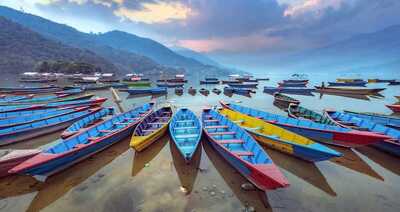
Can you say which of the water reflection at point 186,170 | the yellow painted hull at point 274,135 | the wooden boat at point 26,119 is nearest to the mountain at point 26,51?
the wooden boat at point 26,119

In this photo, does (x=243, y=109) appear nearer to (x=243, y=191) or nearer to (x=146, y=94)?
(x=243, y=191)

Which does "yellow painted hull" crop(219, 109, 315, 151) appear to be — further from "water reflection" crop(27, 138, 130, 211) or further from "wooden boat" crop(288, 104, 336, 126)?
"water reflection" crop(27, 138, 130, 211)

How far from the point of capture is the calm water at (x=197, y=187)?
787 cm

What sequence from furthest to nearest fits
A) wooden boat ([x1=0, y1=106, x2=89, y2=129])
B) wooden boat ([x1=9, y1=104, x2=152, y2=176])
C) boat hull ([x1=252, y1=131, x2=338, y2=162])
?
1. wooden boat ([x1=0, y1=106, x2=89, y2=129])
2. boat hull ([x1=252, y1=131, x2=338, y2=162])
3. wooden boat ([x1=9, y1=104, x2=152, y2=176])

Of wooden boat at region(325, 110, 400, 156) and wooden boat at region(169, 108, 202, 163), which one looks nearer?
wooden boat at region(169, 108, 202, 163)

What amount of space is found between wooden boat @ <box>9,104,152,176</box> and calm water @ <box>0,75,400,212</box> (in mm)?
783

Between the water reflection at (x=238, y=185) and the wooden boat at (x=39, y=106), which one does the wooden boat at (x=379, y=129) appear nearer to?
the water reflection at (x=238, y=185)

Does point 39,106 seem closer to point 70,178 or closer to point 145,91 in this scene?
point 70,178

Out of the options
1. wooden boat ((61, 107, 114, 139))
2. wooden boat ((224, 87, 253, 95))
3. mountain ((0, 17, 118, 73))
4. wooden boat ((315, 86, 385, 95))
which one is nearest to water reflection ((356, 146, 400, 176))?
wooden boat ((61, 107, 114, 139))

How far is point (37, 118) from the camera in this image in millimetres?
16625

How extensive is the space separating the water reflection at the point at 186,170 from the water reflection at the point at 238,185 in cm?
124

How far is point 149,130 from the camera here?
47.8 ft

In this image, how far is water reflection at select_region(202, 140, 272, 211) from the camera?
7.91m

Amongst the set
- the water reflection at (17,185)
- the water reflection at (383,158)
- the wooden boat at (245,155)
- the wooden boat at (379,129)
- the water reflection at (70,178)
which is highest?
the wooden boat at (379,129)
